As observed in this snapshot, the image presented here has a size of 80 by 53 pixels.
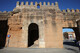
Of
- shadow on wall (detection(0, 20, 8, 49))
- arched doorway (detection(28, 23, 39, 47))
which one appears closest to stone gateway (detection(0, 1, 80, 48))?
shadow on wall (detection(0, 20, 8, 49))

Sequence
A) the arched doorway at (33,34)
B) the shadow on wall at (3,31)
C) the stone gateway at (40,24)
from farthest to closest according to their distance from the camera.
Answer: the arched doorway at (33,34), the shadow on wall at (3,31), the stone gateway at (40,24)

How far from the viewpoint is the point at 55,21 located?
8.68 m

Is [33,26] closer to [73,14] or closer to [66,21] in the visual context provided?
[66,21]

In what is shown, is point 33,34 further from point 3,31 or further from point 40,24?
point 3,31

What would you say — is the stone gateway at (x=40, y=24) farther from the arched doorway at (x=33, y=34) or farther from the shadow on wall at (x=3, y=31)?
the arched doorway at (x=33, y=34)

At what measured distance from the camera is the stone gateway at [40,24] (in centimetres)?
820

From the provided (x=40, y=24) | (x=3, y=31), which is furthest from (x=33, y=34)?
(x=3, y=31)

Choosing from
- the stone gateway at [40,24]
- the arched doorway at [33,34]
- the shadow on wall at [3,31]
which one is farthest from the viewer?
the arched doorway at [33,34]

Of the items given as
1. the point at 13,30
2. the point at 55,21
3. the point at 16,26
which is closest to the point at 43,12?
the point at 55,21

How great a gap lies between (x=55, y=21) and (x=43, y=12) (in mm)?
2023

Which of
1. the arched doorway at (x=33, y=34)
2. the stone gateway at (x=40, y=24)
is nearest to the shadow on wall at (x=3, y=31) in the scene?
the stone gateway at (x=40, y=24)

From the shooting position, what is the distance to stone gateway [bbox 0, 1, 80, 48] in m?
8.20

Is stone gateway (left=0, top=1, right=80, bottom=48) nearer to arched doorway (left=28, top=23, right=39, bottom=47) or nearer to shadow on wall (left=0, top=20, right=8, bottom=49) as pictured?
shadow on wall (left=0, top=20, right=8, bottom=49)

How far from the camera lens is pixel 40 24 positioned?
8547 mm
